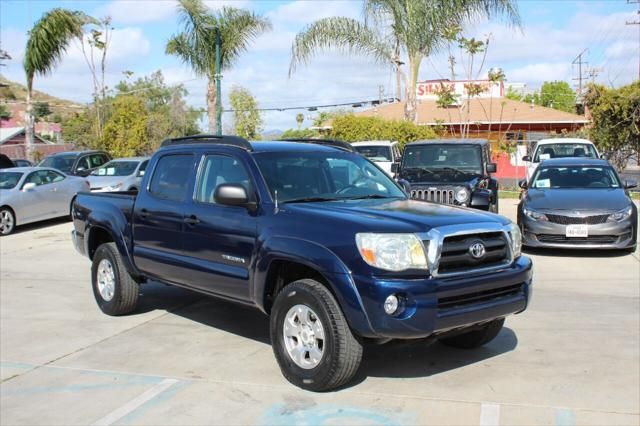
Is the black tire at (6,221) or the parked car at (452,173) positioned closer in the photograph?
the parked car at (452,173)

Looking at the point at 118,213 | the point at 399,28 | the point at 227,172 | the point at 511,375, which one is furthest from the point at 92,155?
the point at 511,375

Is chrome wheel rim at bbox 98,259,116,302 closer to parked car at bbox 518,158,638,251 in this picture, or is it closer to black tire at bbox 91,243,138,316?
black tire at bbox 91,243,138,316

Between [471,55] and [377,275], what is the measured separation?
22.2 meters

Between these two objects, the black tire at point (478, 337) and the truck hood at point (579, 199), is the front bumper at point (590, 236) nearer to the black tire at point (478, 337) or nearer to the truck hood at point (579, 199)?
the truck hood at point (579, 199)

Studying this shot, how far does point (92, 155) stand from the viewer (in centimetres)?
2258

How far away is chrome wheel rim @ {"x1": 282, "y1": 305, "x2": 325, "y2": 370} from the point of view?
16.6 feet

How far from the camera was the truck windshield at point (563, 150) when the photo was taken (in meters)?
18.4

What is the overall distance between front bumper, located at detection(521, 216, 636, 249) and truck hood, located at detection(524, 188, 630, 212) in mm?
296

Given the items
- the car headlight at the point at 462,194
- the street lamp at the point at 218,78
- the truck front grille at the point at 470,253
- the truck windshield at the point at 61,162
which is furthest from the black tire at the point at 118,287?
the street lamp at the point at 218,78

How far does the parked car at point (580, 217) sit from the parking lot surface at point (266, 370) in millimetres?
2162

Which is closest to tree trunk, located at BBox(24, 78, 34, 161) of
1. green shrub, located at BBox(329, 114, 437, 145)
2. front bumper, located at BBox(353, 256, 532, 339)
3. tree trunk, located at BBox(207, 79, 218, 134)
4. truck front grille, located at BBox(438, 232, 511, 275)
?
tree trunk, located at BBox(207, 79, 218, 134)

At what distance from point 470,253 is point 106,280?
4278 millimetres

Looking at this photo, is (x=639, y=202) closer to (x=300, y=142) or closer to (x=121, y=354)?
(x=300, y=142)

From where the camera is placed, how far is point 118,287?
23.9 feet
